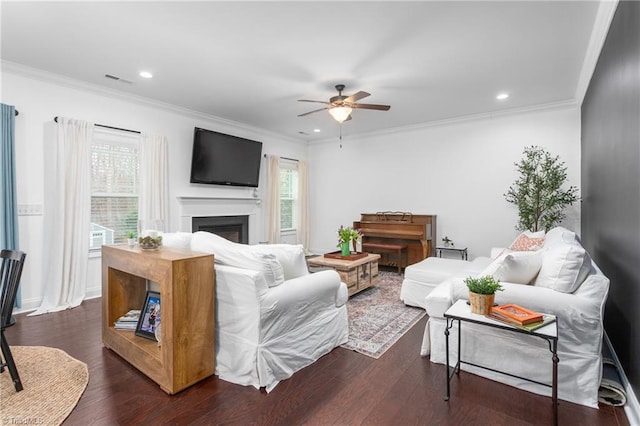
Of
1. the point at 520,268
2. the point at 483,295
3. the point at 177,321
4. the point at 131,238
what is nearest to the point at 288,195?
the point at 131,238

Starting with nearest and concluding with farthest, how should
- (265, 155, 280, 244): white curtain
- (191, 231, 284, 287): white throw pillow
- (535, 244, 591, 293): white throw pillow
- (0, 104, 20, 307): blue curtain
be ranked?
(535, 244, 591, 293): white throw pillow, (191, 231, 284, 287): white throw pillow, (0, 104, 20, 307): blue curtain, (265, 155, 280, 244): white curtain

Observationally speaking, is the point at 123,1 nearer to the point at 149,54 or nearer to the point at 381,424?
the point at 149,54

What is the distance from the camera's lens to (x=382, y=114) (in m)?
5.37

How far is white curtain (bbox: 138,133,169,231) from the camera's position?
4.56 meters

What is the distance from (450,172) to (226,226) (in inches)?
165

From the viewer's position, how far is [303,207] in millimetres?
7297

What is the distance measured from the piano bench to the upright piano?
0.41ft

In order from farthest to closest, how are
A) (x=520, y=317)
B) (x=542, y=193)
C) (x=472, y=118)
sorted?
(x=472, y=118) → (x=542, y=193) → (x=520, y=317)

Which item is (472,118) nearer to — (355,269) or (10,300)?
(355,269)

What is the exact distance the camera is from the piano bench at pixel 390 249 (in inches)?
215

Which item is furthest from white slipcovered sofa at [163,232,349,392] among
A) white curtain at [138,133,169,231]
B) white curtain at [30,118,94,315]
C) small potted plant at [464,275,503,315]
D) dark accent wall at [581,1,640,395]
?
white curtain at [138,133,169,231]

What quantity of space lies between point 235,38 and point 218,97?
174cm

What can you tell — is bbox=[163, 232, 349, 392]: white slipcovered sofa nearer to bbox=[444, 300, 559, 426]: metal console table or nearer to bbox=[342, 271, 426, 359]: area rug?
bbox=[342, 271, 426, 359]: area rug

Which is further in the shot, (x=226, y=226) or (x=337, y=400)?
(x=226, y=226)
